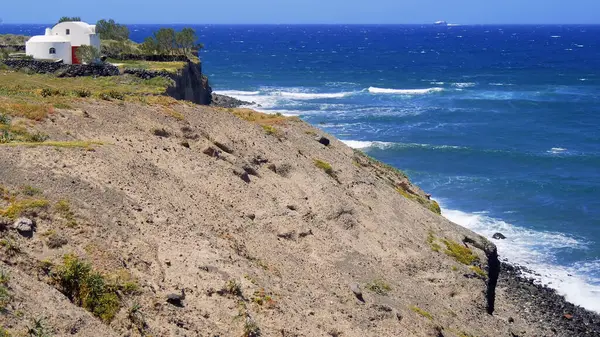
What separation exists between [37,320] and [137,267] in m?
5.22

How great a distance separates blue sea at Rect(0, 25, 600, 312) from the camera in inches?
2072

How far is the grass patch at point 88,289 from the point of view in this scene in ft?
63.4

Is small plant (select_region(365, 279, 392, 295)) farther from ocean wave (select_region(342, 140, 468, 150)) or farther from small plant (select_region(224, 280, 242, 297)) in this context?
ocean wave (select_region(342, 140, 468, 150))

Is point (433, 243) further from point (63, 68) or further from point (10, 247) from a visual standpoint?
point (63, 68)

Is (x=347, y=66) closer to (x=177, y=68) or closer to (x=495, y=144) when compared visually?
(x=495, y=144)

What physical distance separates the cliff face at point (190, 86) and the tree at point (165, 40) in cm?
487

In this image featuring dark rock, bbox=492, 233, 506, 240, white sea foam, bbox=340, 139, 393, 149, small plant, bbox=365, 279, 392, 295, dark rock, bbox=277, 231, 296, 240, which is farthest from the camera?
white sea foam, bbox=340, 139, 393, 149

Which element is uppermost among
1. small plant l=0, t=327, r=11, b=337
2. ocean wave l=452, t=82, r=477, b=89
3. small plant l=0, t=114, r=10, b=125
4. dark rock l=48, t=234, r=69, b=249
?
small plant l=0, t=114, r=10, b=125

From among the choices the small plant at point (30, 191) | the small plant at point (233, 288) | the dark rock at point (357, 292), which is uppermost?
the small plant at point (30, 191)

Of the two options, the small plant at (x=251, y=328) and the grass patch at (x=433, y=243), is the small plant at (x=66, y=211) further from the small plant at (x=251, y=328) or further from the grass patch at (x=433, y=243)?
the grass patch at (x=433, y=243)

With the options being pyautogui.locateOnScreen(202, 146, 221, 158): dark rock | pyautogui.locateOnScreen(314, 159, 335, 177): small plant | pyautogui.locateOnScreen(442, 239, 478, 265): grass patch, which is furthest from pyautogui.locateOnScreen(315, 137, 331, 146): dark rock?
pyautogui.locateOnScreen(442, 239, 478, 265): grass patch

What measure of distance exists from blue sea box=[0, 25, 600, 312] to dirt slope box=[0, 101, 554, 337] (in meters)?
12.6

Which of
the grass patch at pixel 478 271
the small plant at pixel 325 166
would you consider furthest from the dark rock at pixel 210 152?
the grass patch at pixel 478 271

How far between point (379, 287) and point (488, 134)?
61525 millimetres
